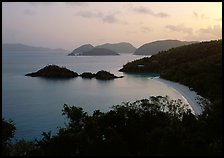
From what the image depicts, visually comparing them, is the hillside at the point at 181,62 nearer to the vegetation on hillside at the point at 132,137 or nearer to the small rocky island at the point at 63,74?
the small rocky island at the point at 63,74

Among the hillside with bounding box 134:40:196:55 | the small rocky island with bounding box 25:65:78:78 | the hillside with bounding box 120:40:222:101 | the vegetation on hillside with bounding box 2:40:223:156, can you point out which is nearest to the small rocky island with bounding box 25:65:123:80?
the small rocky island with bounding box 25:65:78:78

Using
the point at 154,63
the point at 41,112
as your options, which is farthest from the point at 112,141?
the point at 154,63

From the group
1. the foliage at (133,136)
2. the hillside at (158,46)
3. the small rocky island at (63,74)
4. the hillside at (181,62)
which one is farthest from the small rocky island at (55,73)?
the hillside at (158,46)

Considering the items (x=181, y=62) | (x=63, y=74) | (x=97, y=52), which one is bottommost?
(x=63, y=74)

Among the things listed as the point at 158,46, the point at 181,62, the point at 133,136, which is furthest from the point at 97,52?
the point at 133,136

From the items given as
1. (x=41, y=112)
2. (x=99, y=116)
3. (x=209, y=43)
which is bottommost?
(x=41, y=112)

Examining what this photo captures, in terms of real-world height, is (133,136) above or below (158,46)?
below

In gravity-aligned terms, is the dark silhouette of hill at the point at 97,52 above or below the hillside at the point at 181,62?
above

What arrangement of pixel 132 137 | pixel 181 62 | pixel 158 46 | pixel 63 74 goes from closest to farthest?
pixel 132 137 → pixel 63 74 → pixel 181 62 → pixel 158 46

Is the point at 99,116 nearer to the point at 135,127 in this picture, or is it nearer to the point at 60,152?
the point at 135,127

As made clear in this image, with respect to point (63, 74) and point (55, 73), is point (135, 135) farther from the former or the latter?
point (55, 73)

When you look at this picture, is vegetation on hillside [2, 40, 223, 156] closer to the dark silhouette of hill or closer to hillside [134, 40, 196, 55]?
hillside [134, 40, 196, 55]
